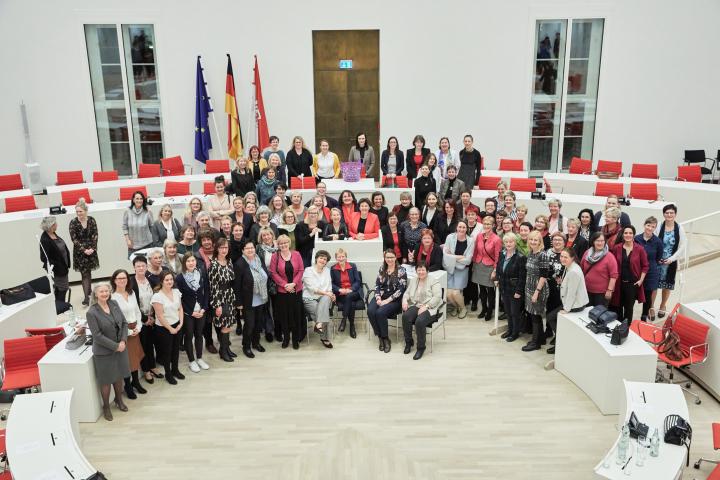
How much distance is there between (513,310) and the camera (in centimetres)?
834

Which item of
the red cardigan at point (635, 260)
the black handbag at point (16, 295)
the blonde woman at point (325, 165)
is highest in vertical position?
the blonde woman at point (325, 165)

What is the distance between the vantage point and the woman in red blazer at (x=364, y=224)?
918 cm

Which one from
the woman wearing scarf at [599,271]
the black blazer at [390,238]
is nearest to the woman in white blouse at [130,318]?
the black blazer at [390,238]

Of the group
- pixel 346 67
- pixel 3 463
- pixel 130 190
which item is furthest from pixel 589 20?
pixel 3 463

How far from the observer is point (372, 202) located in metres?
9.72

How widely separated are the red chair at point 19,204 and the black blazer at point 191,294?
4.53m

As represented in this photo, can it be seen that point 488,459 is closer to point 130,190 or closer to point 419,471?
point 419,471

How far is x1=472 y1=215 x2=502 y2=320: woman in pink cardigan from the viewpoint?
28.4 feet

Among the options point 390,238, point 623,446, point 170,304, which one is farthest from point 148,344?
point 623,446

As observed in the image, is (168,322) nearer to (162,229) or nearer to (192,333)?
(192,333)

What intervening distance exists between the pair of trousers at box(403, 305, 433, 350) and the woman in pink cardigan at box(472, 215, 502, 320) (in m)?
1.22

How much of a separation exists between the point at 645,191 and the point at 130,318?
8493 millimetres

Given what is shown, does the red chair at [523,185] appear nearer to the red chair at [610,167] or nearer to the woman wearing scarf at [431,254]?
the red chair at [610,167]

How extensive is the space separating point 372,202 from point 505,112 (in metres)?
6.05
